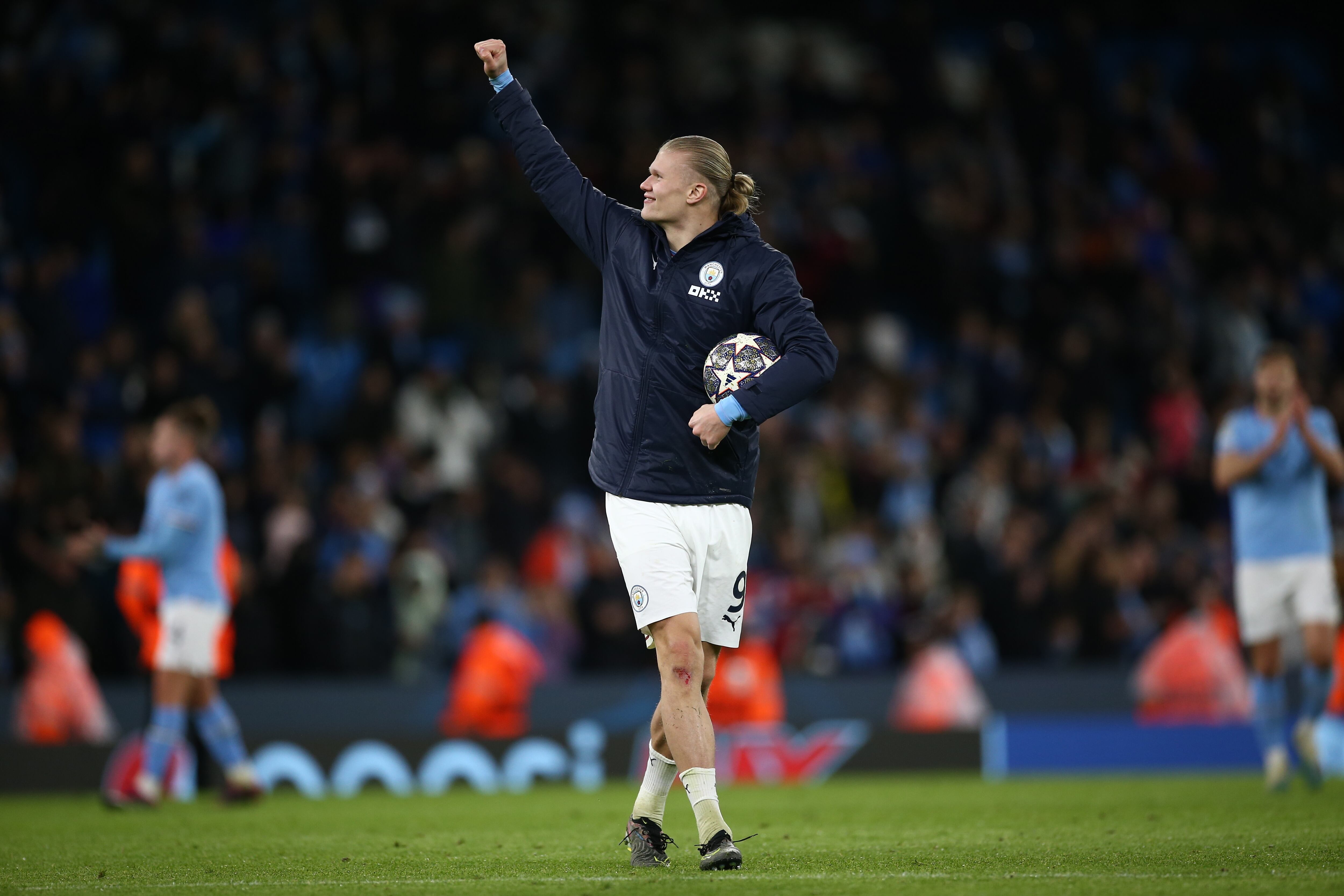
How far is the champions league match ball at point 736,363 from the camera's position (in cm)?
587

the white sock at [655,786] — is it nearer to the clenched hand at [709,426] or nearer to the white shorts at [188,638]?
the clenched hand at [709,426]

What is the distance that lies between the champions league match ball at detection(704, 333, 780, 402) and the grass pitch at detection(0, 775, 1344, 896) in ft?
5.63

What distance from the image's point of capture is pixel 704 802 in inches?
225

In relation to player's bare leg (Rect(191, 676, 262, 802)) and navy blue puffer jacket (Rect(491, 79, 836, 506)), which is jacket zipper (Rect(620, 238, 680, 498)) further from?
player's bare leg (Rect(191, 676, 262, 802))

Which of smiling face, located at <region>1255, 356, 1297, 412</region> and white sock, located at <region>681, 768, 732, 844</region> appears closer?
white sock, located at <region>681, 768, 732, 844</region>

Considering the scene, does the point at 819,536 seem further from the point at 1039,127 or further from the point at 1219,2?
the point at 1219,2

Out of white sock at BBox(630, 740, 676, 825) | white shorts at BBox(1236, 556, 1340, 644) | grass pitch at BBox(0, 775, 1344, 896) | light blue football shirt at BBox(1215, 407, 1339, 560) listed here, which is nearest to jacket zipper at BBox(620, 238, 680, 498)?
white sock at BBox(630, 740, 676, 825)

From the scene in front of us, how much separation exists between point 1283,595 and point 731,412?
17.7ft

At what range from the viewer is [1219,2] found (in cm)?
2358

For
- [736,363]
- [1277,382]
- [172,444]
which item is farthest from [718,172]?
[172,444]

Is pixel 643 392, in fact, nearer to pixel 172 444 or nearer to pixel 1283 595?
pixel 172 444

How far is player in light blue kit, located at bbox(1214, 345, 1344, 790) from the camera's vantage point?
9609 mm

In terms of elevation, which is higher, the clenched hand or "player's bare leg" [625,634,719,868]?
the clenched hand

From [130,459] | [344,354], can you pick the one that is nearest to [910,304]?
[344,354]
